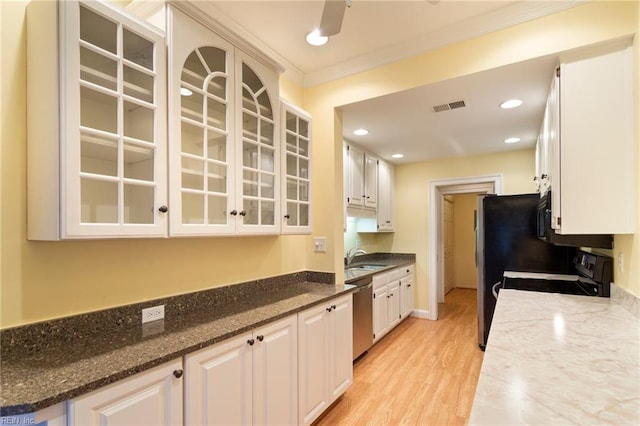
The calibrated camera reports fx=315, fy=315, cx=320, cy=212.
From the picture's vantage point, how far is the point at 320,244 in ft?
8.84

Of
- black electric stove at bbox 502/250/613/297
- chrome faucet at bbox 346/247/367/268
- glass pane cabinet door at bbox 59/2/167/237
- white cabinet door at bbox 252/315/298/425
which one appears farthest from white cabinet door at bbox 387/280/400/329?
glass pane cabinet door at bbox 59/2/167/237

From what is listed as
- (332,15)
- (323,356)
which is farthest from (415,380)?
(332,15)

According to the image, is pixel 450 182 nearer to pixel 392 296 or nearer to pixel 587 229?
pixel 392 296

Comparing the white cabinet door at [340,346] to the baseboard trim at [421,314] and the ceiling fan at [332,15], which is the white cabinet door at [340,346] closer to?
the ceiling fan at [332,15]

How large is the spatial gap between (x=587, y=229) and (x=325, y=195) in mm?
1731

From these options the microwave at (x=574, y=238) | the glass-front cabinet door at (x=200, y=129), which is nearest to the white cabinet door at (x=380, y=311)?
the microwave at (x=574, y=238)

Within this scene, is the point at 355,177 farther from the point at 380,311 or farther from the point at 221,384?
the point at 221,384

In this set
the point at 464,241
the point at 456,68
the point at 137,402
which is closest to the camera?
the point at 137,402

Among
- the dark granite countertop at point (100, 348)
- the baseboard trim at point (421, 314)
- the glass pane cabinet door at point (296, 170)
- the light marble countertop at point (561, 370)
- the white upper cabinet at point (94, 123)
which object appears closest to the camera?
the light marble countertop at point (561, 370)

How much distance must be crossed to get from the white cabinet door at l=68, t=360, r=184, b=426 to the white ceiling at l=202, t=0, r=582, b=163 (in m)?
2.00

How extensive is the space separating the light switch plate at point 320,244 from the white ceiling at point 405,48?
3.78ft

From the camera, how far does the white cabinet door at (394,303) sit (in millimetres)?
3957

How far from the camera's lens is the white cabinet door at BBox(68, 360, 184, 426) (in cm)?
101

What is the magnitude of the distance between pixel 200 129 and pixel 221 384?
1.27m
